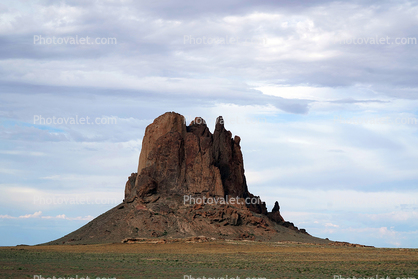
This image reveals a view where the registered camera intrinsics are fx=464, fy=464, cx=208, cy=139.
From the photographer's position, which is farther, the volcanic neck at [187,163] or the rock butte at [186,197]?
the volcanic neck at [187,163]

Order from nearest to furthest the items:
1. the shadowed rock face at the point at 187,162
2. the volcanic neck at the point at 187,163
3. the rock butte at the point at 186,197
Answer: the rock butte at the point at 186,197 < the volcanic neck at the point at 187,163 < the shadowed rock face at the point at 187,162

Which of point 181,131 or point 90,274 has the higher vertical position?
point 181,131

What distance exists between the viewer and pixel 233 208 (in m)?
96.2

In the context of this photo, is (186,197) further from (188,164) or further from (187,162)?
(187,162)

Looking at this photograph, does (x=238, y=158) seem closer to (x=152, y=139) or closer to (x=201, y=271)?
(x=152, y=139)

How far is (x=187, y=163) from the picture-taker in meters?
102

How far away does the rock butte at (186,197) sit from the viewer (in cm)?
9044

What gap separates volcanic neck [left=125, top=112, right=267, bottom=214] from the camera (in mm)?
98812

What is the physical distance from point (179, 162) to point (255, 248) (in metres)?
29.6

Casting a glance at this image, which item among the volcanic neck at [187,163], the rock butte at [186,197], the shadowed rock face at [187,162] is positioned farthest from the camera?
the shadowed rock face at [187,162]

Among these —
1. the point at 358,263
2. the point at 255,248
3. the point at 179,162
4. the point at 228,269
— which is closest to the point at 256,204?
the point at 179,162

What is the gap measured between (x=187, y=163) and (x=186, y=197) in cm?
801

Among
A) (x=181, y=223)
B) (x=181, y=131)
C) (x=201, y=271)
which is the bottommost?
(x=201, y=271)

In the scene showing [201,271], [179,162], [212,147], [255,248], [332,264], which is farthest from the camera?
[212,147]
